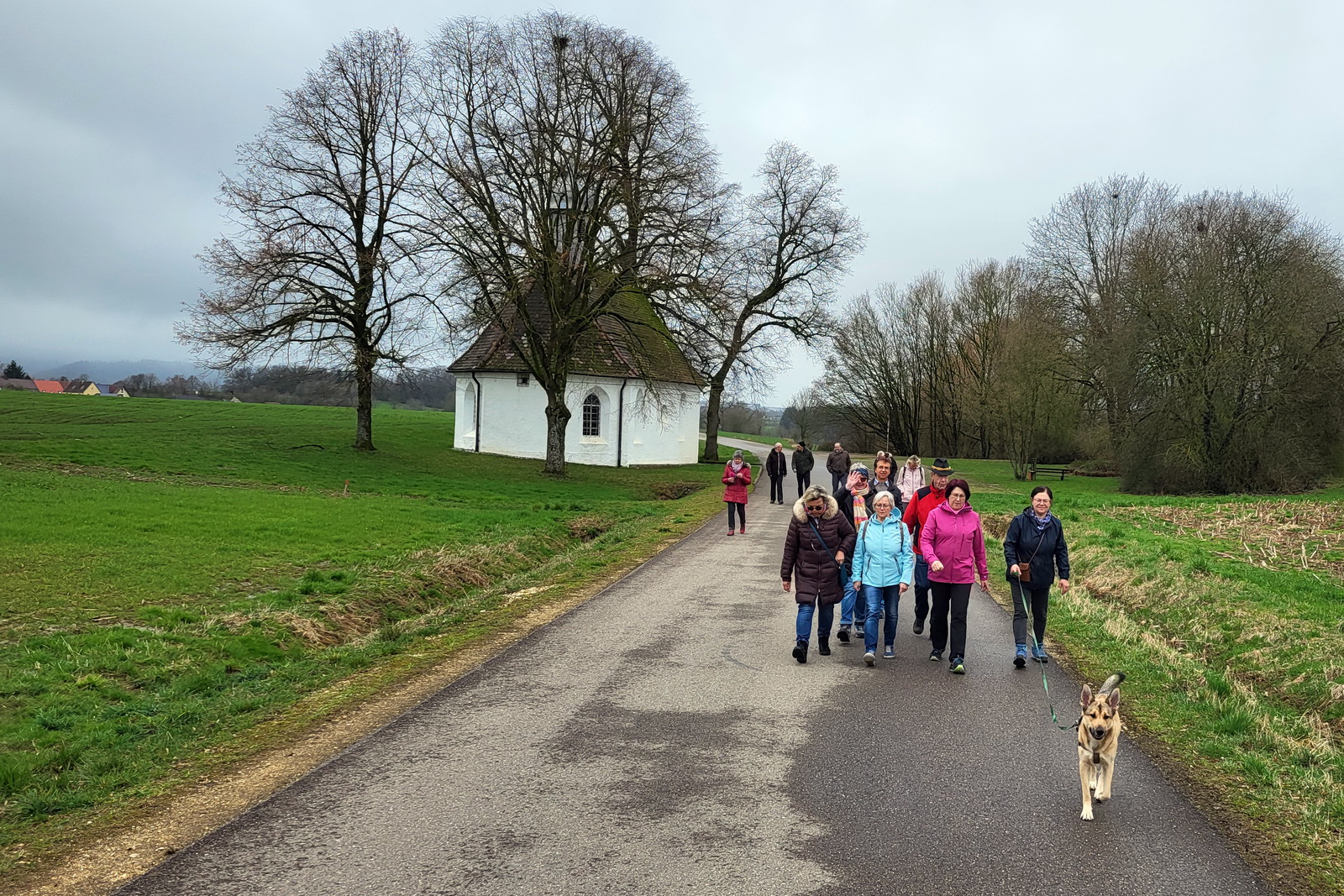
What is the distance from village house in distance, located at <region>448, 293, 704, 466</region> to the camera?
41.4 meters

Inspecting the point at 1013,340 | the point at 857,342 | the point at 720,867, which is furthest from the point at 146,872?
the point at 857,342

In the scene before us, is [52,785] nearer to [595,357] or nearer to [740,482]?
[740,482]

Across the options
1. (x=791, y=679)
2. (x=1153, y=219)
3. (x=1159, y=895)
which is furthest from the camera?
(x=1153, y=219)

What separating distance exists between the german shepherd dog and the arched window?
3681 cm

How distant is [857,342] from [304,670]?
61838mm

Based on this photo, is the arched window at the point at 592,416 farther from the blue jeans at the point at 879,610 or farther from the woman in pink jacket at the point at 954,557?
the woman in pink jacket at the point at 954,557

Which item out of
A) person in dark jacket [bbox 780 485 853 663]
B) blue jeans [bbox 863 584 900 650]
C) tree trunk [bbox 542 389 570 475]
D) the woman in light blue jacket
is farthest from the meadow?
tree trunk [bbox 542 389 570 475]

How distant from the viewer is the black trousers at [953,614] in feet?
30.6

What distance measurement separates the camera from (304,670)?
923cm

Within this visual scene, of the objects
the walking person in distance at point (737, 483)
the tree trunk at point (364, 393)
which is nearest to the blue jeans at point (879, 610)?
the walking person in distance at point (737, 483)

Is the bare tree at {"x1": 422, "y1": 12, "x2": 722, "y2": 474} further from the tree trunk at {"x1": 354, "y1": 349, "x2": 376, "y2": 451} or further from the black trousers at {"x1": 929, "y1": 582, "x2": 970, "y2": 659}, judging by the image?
the black trousers at {"x1": 929, "y1": 582, "x2": 970, "y2": 659}

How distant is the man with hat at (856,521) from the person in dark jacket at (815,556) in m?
0.27

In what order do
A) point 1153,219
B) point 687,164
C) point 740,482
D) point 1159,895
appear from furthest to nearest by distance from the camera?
1. point 1153,219
2. point 687,164
3. point 740,482
4. point 1159,895

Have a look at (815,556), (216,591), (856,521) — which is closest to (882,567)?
(815,556)
